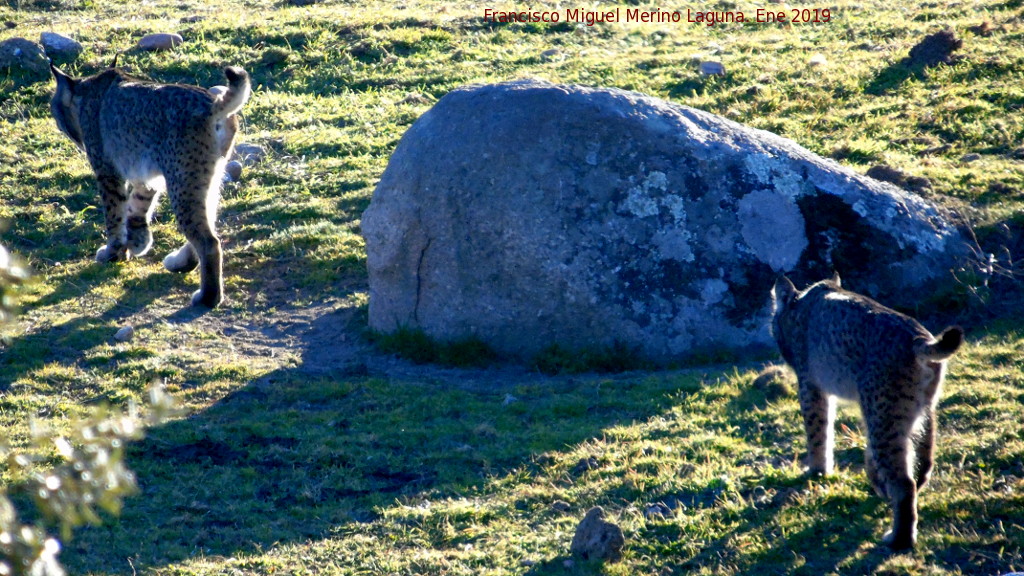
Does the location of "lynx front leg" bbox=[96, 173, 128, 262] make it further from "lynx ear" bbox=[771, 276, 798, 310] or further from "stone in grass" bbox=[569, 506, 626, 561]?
"stone in grass" bbox=[569, 506, 626, 561]

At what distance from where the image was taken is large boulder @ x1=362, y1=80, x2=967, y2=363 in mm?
9391

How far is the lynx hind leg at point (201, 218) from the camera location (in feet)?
35.0

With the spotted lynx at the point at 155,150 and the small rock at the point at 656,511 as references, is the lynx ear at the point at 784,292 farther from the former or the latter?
the spotted lynx at the point at 155,150

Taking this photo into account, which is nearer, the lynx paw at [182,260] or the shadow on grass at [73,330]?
the shadow on grass at [73,330]

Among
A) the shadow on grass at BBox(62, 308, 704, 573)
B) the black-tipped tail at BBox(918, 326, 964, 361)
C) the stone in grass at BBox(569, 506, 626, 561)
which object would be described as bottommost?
the shadow on grass at BBox(62, 308, 704, 573)

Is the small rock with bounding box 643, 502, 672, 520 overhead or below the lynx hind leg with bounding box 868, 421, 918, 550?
below

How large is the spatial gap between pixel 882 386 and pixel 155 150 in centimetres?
775

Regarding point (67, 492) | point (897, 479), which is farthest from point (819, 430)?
point (67, 492)

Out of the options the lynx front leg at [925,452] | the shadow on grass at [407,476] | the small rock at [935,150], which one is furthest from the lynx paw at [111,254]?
the small rock at [935,150]

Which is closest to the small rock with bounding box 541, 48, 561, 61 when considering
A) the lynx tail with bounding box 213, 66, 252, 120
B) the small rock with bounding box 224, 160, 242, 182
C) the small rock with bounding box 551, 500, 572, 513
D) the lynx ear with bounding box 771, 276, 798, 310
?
the small rock with bounding box 224, 160, 242, 182

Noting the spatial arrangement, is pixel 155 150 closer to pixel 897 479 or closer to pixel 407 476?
pixel 407 476

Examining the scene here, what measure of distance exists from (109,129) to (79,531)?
589 centimetres

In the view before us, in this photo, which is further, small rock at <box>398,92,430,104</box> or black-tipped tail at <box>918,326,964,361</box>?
small rock at <box>398,92,430,104</box>

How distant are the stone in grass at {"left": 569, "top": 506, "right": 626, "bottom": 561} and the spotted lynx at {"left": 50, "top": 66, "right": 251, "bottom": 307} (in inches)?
235
